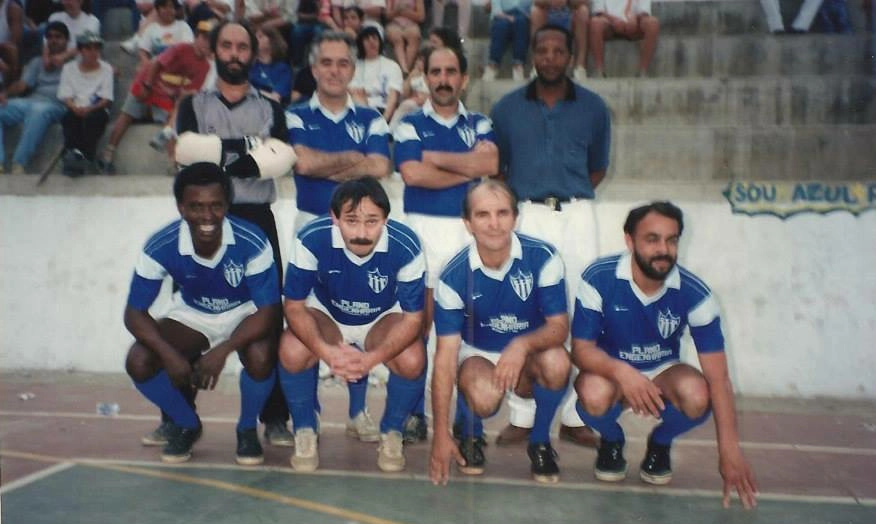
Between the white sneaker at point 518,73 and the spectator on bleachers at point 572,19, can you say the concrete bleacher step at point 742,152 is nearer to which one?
the spectator on bleachers at point 572,19

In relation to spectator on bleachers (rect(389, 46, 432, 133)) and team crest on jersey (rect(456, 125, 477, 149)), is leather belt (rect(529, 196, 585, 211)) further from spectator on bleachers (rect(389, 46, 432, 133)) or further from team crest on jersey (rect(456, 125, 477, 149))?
spectator on bleachers (rect(389, 46, 432, 133))

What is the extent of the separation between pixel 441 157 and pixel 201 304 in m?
1.23

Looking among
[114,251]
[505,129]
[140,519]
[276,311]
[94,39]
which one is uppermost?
[94,39]

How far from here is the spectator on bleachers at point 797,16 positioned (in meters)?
4.50

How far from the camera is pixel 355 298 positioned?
384 cm

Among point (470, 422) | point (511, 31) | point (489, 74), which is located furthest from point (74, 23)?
point (470, 422)

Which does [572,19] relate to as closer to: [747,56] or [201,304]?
[747,56]

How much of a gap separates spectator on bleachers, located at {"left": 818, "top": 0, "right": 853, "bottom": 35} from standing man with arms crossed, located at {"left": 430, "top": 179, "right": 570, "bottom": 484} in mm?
2007

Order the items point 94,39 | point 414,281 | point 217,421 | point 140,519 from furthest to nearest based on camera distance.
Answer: point 94,39 < point 217,421 < point 414,281 < point 140,519

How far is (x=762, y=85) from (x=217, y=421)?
10.4 feet

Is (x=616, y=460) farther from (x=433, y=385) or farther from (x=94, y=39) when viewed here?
(x=94, y=39)

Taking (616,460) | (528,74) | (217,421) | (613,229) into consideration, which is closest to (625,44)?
(528,74)

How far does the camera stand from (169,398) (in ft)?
12.8

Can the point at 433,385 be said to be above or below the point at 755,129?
below
